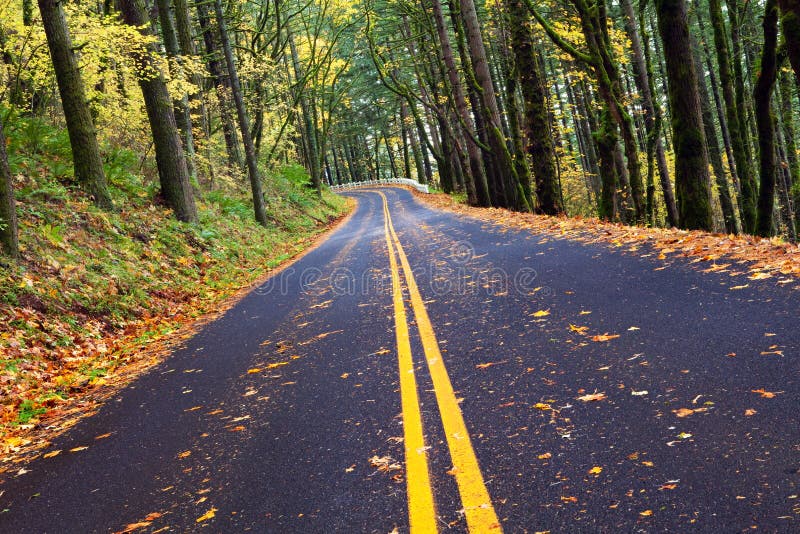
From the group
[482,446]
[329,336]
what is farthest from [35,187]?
[482,446]

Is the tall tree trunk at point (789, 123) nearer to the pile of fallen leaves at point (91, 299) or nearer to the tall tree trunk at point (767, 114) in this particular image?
the tall tree trunk at point (767, 114)

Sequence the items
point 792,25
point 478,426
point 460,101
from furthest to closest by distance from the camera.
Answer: point 460,101, point 792,25, point 478,426

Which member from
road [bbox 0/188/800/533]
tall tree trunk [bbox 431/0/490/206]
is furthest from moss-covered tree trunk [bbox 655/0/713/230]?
tall tree trunk [bbox 431/0/490/206]

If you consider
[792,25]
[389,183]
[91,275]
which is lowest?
[91,275]

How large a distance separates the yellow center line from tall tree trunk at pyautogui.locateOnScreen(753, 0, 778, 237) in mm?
7768

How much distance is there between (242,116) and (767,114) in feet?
54.6

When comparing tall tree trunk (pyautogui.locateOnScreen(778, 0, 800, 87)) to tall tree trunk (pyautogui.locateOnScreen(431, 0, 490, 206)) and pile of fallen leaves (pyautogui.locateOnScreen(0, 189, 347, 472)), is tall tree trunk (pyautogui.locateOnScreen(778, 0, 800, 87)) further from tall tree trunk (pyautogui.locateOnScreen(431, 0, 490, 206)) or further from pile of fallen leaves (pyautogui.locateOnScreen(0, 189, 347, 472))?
tall tree trunk (pyautogui.locateOnScreen(431, 0, 490, 206))

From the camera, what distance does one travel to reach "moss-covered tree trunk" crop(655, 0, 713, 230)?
9.75 meters

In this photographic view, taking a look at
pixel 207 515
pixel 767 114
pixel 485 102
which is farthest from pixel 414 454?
pixel 485 102

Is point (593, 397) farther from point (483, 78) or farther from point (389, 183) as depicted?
point (389, 183)

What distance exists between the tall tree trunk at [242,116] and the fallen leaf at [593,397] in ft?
62.8

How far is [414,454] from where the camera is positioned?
11.8 feet

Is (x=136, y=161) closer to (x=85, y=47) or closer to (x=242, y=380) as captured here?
(x=85, y=47)

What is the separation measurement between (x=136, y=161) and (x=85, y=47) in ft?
15.4
